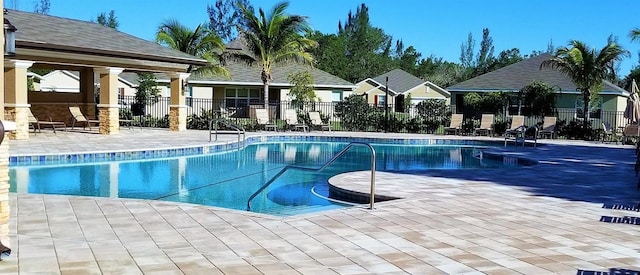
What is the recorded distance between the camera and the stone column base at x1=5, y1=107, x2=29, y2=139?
16.7 metres

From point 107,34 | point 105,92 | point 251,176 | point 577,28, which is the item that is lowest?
point 251,176

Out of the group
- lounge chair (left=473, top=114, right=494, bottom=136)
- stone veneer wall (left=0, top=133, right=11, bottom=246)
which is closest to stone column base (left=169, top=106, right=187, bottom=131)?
lounge chair (left=473, top=114, right=494, bottom=136)

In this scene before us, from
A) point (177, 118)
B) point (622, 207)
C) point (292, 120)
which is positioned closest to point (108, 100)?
point (177, 118)

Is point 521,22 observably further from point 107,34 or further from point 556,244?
point 556,244

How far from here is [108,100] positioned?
19578 millimetres

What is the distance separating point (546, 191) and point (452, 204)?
247 centimetres

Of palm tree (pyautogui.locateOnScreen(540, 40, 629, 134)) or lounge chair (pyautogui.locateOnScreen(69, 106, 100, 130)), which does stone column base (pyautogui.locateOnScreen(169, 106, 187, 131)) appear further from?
palm tree (pyautogui.locateOnScreen(540, 40, 629, 134))

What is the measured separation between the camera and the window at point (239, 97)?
120 ft

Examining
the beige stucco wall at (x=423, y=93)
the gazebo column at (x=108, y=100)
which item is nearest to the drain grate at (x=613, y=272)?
the gazebo column at (x=108, y=100)

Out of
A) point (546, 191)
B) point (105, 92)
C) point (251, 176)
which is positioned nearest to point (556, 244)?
point (546, 191)

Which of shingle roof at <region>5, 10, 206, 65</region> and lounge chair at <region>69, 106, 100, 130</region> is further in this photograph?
lounge chair at <region>69, 106, 100, 130</region>

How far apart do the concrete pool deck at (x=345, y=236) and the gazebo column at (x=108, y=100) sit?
1206cm

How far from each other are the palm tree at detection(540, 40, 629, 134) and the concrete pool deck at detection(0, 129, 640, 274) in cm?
1559

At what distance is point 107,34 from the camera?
864 inches
